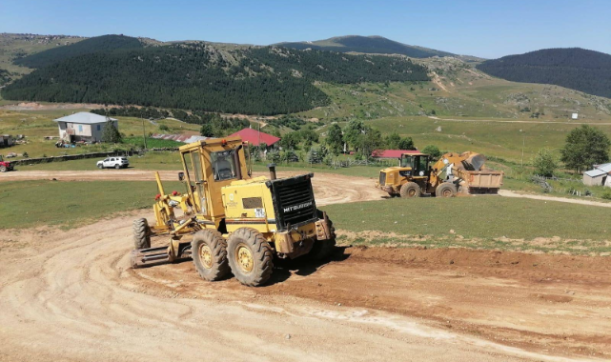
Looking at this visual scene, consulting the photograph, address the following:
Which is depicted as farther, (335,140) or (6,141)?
(335,140)

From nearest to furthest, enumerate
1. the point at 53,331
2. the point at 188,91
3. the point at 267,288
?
the point at 53,331 < the point at 267,288 < the point at 188,91

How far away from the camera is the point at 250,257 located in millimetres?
11125

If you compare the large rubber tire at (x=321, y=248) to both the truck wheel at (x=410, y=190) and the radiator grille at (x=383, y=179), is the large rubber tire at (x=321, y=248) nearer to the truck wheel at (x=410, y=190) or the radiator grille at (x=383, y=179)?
the truck wheel at (x=410, y=190)

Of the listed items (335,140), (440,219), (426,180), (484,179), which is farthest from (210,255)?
(335,140)

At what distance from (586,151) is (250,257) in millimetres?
75228

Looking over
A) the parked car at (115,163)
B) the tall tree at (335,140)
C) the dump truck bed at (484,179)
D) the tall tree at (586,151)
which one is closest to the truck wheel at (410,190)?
the dump truck bed at (484,179)

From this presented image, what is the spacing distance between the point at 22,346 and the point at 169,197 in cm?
676

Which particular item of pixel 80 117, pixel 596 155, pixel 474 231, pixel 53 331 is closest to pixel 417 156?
pixel 474 231

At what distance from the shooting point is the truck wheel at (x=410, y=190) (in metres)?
25.5

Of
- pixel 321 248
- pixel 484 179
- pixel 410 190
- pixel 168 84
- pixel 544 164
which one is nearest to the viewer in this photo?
pixel 321 248

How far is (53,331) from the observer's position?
9242 mm

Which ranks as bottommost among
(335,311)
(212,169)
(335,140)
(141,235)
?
(335,311)

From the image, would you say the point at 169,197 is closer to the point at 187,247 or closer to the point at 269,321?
the point at 187,247

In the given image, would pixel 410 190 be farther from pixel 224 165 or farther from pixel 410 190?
pixel 224 165
